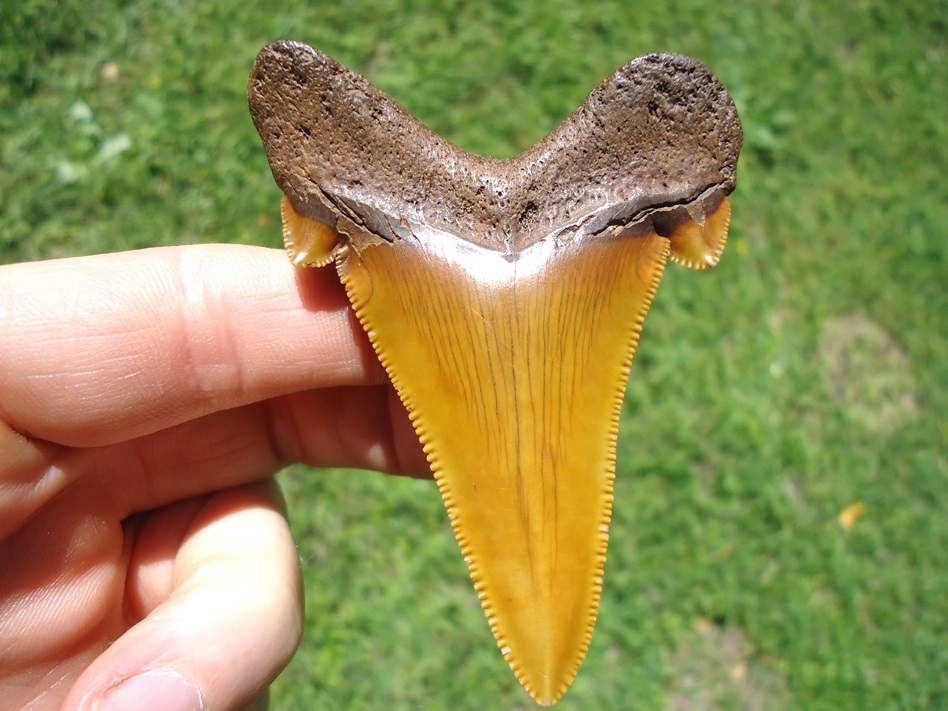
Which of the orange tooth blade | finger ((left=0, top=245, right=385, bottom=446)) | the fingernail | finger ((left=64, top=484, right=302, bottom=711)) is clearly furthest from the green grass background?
the orange tooth blade

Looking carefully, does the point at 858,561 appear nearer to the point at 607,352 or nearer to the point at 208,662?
the point at 607,352

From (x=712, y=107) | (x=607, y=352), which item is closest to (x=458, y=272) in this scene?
(x=607, y=352)

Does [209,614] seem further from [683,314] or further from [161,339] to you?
[683,314]

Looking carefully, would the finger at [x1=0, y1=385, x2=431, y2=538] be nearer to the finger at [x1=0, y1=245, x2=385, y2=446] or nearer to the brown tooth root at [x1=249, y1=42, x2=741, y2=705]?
the finger at [x1=0, y1=245, x2=385, y2=446]

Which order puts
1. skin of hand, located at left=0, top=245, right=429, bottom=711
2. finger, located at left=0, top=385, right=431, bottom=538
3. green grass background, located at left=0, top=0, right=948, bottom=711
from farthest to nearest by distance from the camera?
green grass background, located at left=0, top=0, right=948, bottom=711 < finger, located at left=0, top=385, right=431, bottom=538 < skin of hand, located at left=0, top=245, right=429, bottom=711

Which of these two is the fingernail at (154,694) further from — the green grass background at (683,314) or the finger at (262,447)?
the green grass background at (683,314)

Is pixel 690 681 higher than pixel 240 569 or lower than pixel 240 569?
lower

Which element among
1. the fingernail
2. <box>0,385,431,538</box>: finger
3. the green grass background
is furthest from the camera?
the green grass background
